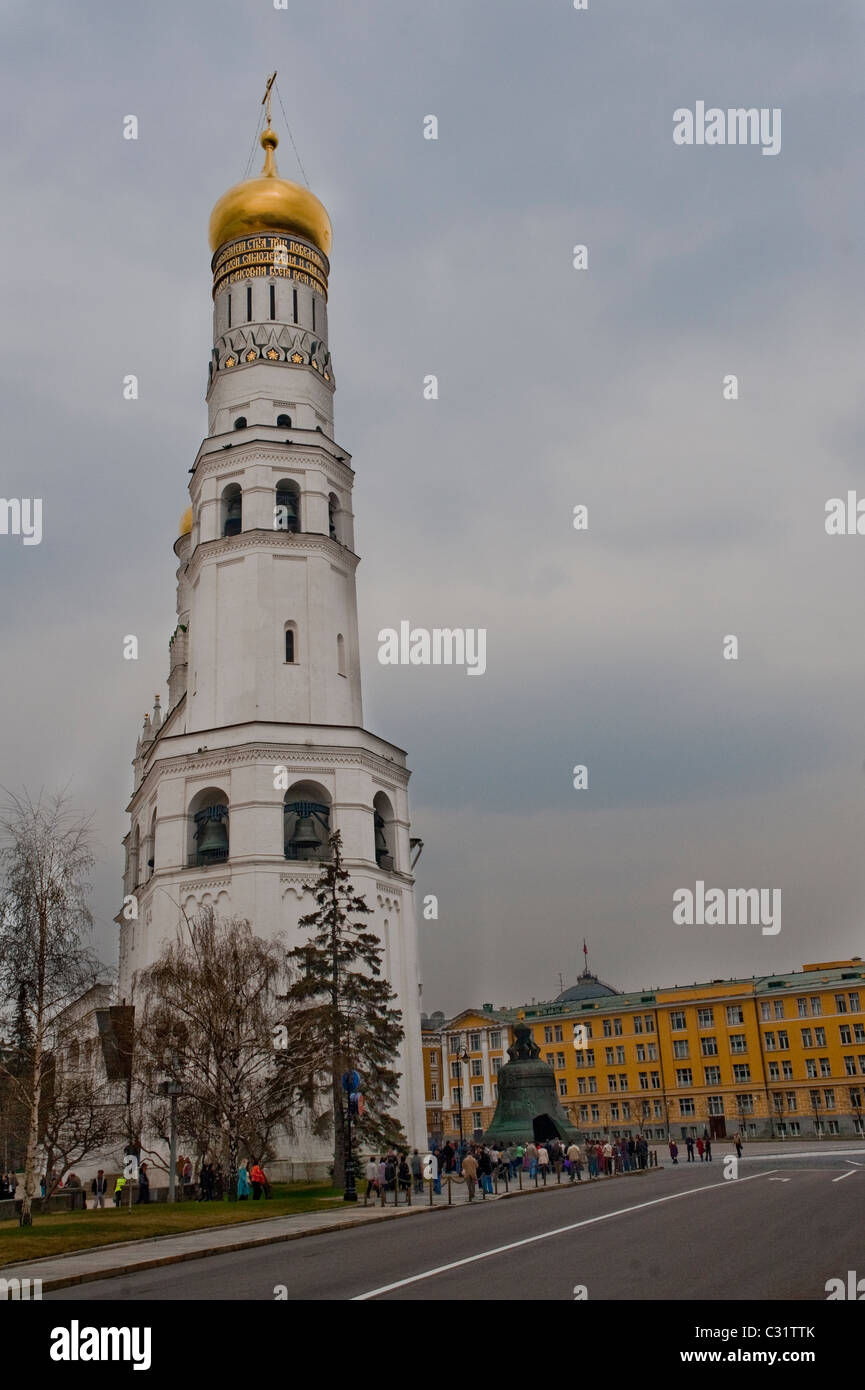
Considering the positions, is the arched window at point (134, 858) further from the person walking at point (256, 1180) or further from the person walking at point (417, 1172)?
the person walking at point (256, 1180)

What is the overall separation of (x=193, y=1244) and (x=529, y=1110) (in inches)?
887

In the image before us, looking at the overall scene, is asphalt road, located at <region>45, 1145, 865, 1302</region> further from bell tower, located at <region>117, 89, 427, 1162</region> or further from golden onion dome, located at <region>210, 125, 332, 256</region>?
golden onion dome, located at <region>210, 125, 332, 256</region>

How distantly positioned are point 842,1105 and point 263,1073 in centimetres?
5233

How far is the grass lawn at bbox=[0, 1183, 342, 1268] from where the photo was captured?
18.2 m

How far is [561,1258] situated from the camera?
13711 millimetres

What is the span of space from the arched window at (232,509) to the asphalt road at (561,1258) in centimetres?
3187

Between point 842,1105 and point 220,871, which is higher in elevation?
point 220,871

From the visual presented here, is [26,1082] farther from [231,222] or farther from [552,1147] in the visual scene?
[231,222]

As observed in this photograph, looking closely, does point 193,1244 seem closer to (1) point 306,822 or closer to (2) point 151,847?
(1) point 306,822

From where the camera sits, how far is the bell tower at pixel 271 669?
42094mm

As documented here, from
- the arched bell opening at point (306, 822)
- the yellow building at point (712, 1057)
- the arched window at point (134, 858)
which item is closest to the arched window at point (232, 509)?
the arched bell opening at point (306, 822)

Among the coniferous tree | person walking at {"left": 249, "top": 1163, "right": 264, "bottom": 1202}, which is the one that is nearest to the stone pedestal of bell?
the coniferous tree
